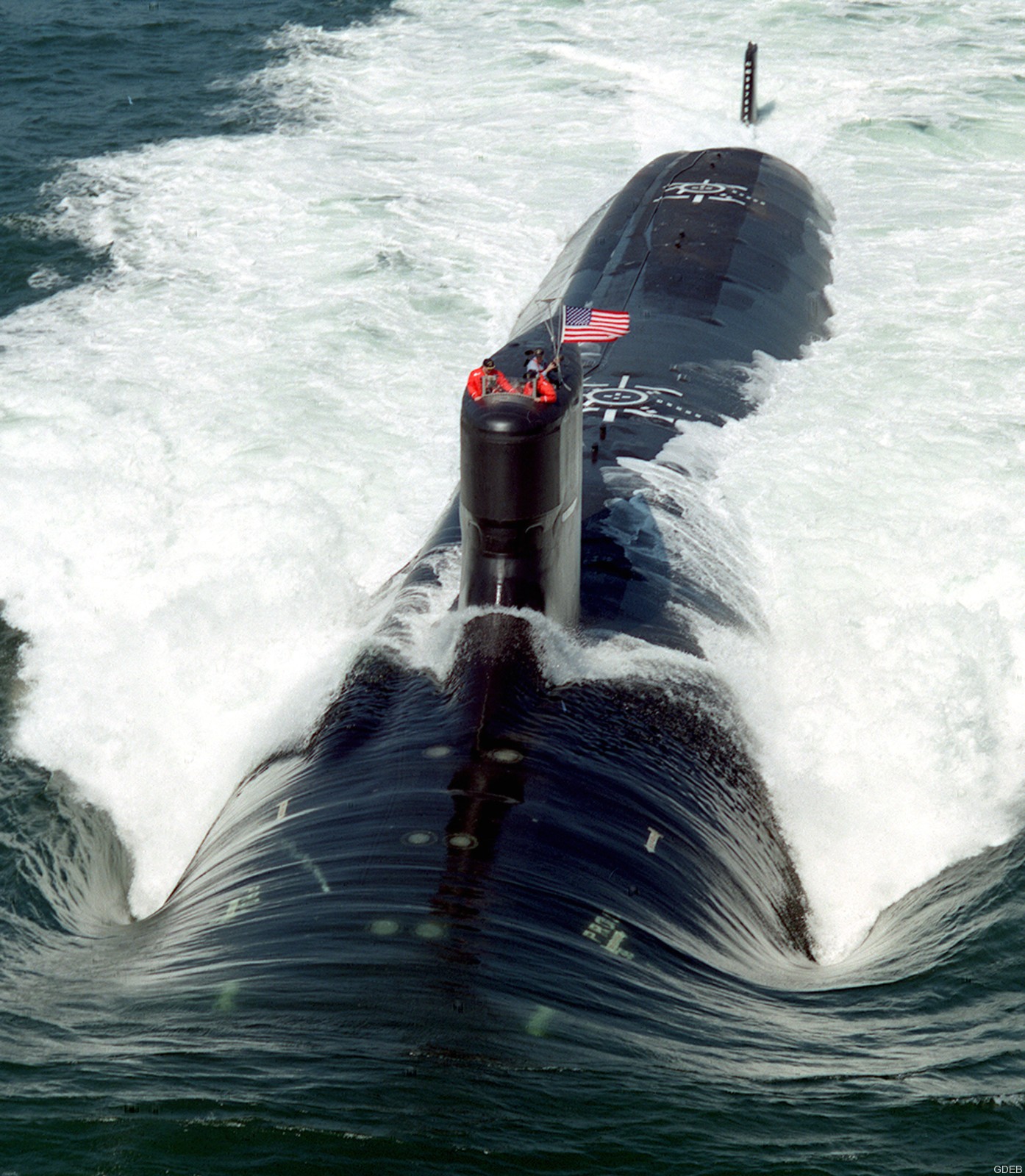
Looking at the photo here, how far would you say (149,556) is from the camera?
19.9 m

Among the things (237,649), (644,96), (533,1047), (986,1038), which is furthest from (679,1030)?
(644,96)

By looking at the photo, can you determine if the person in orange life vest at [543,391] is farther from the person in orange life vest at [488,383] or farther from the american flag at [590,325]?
the american flag at [590,325]

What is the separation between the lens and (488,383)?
12016 mm

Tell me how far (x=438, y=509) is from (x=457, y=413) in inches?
115

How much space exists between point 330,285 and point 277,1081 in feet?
68.7

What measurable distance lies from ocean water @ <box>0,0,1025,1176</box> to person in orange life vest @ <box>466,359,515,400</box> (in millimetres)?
3270

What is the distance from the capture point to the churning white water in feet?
51.1

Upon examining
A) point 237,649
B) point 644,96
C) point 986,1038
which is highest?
point 644,96

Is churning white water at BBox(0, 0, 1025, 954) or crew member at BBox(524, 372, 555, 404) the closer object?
crew member at BBox(524, 372, 555, 404)

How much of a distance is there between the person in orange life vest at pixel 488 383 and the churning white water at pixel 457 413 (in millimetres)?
4272

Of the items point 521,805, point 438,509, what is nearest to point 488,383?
point 521,805

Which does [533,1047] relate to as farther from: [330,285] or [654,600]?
[330,285]

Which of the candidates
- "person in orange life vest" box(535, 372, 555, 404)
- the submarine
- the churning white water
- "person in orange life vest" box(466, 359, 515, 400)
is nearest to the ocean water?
the churning white water

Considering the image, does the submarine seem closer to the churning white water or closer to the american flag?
the american flag
